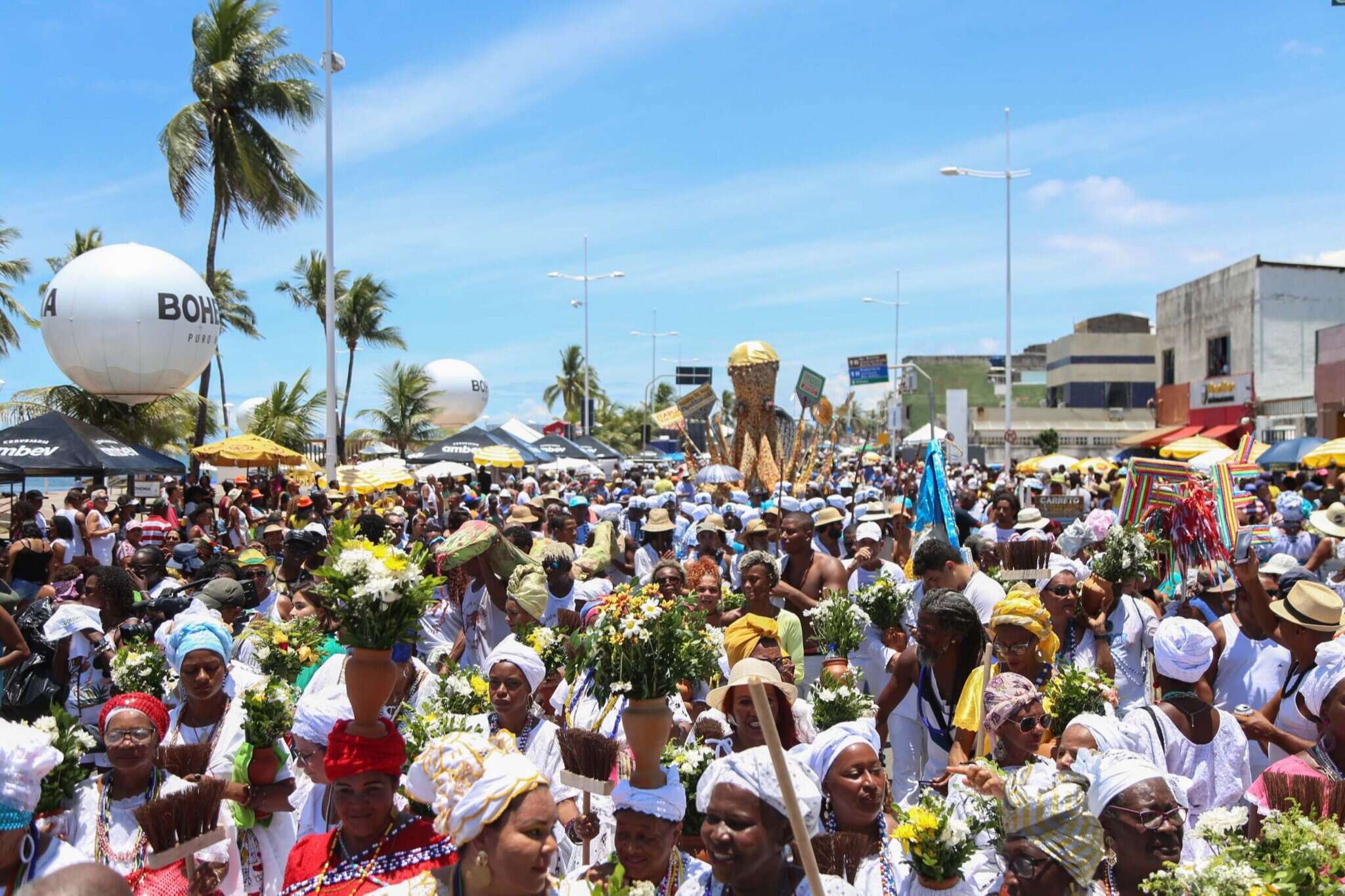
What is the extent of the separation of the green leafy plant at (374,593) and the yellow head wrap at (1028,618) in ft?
9.69

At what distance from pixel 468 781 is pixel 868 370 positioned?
5101 cm

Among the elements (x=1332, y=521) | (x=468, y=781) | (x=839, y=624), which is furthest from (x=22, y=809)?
(x=1332, y=521)

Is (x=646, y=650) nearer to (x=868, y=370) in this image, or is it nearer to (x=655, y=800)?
(x=655, y=800)

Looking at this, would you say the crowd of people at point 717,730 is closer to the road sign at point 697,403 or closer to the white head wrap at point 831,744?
the white head wrap at point 831,744

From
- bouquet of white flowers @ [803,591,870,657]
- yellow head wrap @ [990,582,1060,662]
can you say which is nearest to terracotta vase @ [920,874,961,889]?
yellow head wrap @ [990,582,1060,662]

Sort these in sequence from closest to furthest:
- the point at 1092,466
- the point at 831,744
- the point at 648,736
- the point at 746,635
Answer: the point at 648,736 < the point at 831,744 < the point at 746,635 < the point at 1092,466

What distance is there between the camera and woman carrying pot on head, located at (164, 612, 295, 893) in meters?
4.53

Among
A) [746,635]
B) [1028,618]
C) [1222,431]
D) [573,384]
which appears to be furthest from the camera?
[573,384]

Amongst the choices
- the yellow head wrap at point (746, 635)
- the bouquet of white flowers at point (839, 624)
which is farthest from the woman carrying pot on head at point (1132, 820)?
the bouquet of white flowers at point (839, 624)

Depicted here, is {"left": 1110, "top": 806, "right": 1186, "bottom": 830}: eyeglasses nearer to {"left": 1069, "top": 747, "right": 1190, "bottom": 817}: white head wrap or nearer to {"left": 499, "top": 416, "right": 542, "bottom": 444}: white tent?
{"left": 1069, "top": 747, "right": 1190, "bottom": 817}: white head wrap

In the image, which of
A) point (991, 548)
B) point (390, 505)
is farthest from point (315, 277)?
point (991, 548)

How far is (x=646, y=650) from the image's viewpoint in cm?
411

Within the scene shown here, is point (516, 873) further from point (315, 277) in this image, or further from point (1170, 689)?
point (315, 277)

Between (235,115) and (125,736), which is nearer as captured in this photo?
(125,736)
